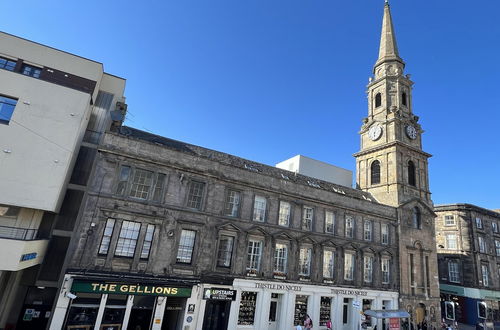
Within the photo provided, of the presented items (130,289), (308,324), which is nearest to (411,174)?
(308,324)

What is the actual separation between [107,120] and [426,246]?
32.6m

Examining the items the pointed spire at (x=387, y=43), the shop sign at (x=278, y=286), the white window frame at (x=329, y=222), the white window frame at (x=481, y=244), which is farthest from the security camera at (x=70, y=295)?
the white window frame at (x=481, y=244)

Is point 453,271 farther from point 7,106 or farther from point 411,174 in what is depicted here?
point 7,106

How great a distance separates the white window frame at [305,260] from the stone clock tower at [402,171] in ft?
35.8

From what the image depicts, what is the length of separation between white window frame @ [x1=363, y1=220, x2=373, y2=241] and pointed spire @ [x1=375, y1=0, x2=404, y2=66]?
22.1m

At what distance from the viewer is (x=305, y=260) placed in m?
23.7

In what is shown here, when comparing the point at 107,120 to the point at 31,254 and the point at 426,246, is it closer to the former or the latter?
the point at 31,254

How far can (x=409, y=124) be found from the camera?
35312 mm

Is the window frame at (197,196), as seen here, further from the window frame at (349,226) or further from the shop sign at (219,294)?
the window frame at (349,226)

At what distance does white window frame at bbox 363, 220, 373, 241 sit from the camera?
90.3ft

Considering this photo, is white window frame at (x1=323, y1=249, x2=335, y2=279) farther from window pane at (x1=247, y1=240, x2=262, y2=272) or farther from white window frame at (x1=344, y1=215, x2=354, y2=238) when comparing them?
window pane at (x1=247, y1=240, x2=262, y2=272)

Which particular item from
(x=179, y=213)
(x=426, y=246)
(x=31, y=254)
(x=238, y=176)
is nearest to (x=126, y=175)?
(x=179, y=213)

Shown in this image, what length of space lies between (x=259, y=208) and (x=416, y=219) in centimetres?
1969

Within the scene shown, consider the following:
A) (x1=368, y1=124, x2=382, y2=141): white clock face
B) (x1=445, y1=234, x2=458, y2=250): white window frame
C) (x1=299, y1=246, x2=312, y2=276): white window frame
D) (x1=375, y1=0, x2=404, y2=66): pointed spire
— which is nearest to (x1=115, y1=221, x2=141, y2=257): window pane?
(x1=299, y1=246, x2=312, y2=276): white window frame
